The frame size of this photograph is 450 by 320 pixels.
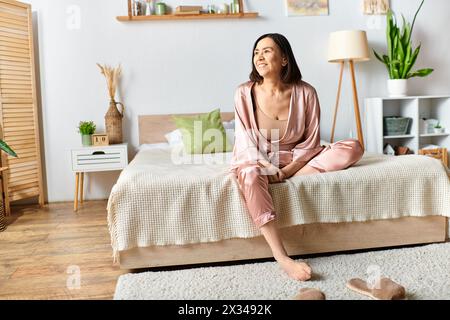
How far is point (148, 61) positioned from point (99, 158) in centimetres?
97

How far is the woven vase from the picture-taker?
12.8 ft

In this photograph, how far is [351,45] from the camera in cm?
395

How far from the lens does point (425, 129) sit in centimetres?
437

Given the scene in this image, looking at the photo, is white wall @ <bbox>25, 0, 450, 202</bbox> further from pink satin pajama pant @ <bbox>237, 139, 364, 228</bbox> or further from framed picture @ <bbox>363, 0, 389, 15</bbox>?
pink satin pajama pant @ <bbox>237, 139, 364, 228</bbox>

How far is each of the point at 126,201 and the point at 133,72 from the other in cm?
223

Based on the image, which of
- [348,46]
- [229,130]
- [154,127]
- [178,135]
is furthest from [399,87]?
[154,127]

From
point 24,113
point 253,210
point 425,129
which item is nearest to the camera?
point 253,210

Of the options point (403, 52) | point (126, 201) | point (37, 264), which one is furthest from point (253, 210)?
point (403, 52)

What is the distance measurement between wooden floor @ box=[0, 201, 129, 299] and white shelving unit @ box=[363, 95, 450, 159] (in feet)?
8.06

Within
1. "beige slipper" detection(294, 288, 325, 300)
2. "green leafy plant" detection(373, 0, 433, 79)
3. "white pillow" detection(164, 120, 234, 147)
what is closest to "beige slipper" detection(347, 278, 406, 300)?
"beige slipper" detection(294, 288, 325, 300)

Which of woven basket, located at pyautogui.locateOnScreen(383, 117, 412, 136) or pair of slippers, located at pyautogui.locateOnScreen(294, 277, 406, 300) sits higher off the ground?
woven basket, located at pyautogui.locateOnScreen(383, 117, 412, 136)

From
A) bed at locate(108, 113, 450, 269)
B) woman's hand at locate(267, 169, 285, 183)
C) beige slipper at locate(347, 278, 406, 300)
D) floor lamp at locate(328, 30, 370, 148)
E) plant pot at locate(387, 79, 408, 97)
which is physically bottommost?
beige slipper at locate(347, 278, 406, 300)

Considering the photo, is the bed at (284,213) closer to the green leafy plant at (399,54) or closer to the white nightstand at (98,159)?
the white nightstand at (98,159)

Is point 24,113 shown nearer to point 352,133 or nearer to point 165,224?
point 165,224
